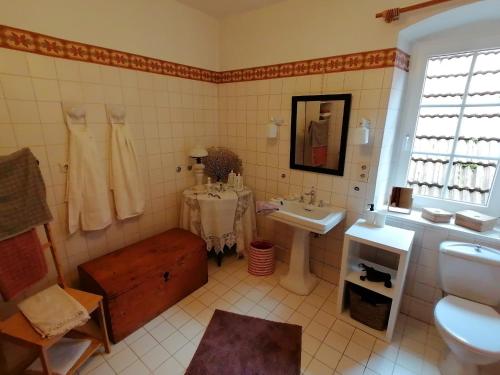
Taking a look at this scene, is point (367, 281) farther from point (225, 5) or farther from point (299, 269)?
point (225, 5)

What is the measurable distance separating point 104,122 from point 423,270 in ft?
8.50

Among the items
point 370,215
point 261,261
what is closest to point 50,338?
point 261,261

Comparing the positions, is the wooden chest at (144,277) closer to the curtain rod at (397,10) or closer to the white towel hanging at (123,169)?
the white towel hanging at (123,169)

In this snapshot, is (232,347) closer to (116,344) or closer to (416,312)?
(116,344)

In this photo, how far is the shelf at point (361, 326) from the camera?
67.9 inches

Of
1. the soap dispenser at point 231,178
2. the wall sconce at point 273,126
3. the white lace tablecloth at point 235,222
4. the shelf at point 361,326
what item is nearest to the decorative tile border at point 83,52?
the wall sconce at point 273,126

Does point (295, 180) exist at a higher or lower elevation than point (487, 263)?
higher

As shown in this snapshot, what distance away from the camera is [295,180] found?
7.61 feet

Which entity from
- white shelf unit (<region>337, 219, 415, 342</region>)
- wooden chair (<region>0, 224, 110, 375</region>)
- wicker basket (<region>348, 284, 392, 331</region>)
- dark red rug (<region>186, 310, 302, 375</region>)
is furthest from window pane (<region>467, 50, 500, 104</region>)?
wooden chair (<region>0, 224, 110, 375</region>)

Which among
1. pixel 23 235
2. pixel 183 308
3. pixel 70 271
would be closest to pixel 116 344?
pixel 183 308

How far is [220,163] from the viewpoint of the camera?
2.51 metres

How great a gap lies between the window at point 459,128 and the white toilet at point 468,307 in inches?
19.6

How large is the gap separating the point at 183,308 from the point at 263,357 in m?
0.74

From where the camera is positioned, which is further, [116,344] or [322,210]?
[322,210]
